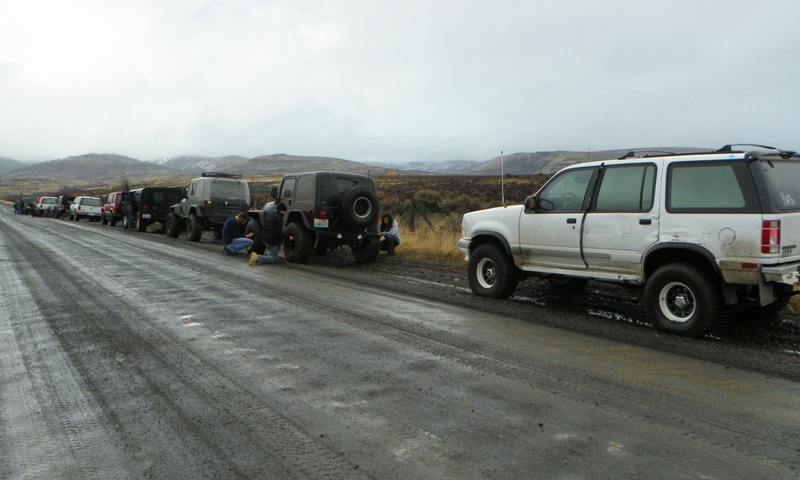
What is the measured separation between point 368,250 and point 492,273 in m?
5.56

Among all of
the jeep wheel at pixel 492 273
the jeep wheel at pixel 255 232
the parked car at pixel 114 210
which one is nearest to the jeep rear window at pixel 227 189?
the jeep wheel at pixel 255 232

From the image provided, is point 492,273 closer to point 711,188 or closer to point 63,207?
point 711,188

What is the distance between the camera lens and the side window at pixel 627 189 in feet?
23.2

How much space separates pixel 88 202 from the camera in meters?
39.1

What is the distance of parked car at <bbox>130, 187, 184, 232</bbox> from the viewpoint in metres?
25.8

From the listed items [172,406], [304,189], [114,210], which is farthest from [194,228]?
[172,406]

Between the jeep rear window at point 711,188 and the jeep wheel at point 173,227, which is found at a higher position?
the jeep rear window at point 711,188

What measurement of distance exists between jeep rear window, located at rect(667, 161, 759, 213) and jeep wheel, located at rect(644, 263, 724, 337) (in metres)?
0.71

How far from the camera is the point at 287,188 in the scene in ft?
49.4

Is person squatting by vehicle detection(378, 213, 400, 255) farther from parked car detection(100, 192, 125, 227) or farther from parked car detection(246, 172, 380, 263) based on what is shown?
parked car detection(100, 192, 125, 227)

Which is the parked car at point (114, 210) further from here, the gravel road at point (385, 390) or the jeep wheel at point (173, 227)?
the gravel road at point (385, 390)

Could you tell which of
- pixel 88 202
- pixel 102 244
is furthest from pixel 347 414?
pixel 88 202

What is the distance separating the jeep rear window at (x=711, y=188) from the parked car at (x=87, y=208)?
1509 inches

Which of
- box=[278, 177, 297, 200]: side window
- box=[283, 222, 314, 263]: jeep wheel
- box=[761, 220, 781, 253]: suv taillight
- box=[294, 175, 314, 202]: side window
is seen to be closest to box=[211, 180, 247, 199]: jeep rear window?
box=[278, 177, 297, 200]: side window
